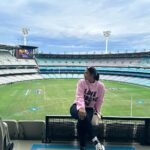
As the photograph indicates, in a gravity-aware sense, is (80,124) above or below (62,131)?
above

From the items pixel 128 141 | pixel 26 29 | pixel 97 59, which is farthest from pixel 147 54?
pixel 128 141

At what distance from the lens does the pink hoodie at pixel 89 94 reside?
356cm

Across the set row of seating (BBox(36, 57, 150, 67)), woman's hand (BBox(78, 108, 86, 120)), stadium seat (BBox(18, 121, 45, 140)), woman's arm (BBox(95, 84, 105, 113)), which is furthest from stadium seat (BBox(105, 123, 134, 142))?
row of seating (BBox(36, 57, 150, 67))

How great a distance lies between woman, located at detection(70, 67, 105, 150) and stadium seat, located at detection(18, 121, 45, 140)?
1.08 metres

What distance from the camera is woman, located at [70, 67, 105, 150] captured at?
3513 mm

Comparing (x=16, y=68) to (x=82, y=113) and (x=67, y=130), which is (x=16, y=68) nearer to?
(x=67, y=130)

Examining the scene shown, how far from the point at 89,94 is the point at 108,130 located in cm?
128

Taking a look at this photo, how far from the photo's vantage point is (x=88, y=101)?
374 centimetres

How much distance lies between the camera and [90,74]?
11.6 ft

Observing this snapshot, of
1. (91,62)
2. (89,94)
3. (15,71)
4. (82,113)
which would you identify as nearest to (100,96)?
(89,94)

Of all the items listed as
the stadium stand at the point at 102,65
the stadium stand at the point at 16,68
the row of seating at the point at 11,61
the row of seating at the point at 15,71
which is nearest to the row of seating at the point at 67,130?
the stadium stand at the point at 102,65

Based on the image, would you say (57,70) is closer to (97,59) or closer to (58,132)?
(97,59)

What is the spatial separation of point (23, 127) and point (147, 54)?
196 ft

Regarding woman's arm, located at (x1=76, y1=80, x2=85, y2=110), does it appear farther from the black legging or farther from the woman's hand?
the black legging
